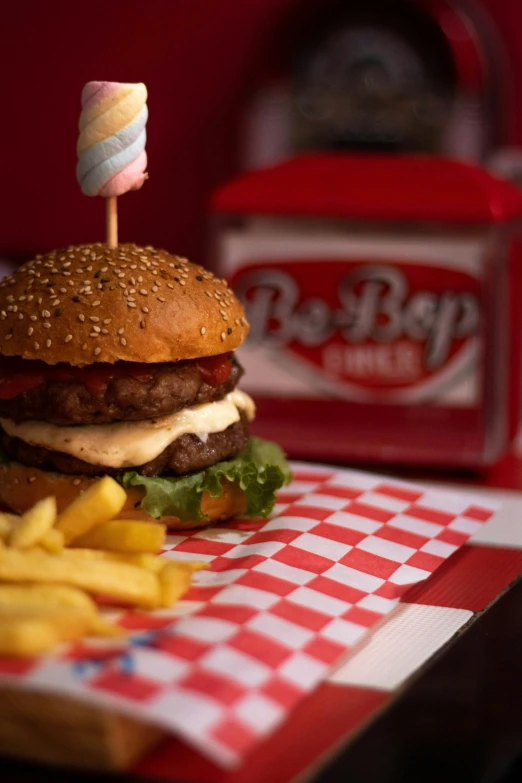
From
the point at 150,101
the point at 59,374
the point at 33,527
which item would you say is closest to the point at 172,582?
the point at 33,527

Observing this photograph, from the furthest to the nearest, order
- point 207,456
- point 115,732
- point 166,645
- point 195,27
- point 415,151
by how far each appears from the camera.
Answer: point 195,27, point 415,151, point 207,456, point 166,645, point 115,732

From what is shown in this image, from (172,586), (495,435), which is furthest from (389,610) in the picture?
(495,435)

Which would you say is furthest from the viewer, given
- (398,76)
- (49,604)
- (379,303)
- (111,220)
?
(398,76)

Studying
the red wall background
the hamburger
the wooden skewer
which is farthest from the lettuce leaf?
the red wall background

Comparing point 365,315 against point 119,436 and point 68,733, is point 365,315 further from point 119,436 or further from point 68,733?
point 68,733

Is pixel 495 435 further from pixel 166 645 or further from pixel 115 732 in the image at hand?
pixel 115 732

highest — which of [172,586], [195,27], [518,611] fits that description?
[195,27]
